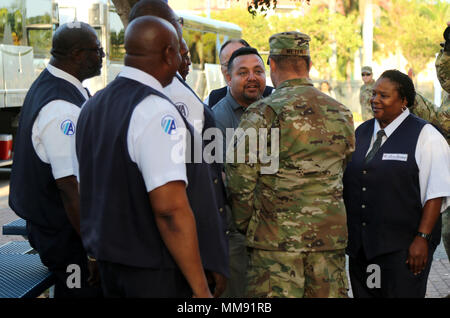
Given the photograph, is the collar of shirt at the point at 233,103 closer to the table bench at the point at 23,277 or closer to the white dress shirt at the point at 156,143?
the table bench at the point at 23,277

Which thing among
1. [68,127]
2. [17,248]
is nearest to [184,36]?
[17,248]

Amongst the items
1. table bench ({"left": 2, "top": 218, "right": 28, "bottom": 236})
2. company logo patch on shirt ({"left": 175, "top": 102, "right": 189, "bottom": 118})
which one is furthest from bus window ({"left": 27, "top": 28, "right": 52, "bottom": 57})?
company logo patch on shirt ({"left": 175, "top": 102, "right": 189, "bottom": 118})

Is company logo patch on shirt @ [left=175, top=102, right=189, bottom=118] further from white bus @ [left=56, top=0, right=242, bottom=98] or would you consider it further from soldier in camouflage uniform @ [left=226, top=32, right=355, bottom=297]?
white bus @ [left=56, top=0, right=242, bottom=98]

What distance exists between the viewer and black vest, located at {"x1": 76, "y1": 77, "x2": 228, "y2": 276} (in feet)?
8.71

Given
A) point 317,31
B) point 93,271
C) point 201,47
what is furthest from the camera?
point 317,31

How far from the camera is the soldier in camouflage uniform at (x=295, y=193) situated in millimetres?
3531

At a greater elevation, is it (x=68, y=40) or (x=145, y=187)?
(x=68, y=40)

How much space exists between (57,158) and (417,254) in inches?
87.7

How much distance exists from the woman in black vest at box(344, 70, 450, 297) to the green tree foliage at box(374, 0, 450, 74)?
158 feet

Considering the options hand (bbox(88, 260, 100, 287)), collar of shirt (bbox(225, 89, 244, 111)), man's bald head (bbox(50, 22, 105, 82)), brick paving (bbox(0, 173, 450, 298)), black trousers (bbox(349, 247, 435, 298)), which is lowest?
brick paving (bbox(0, 173, 450, 298))

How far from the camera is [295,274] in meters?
3.56

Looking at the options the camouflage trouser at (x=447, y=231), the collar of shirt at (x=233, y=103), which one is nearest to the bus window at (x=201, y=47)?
the camouflage trouser at (x=447, y=231)

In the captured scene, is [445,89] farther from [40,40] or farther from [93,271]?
[40,40]

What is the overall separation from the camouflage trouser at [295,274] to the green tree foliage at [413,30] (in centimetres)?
4899
